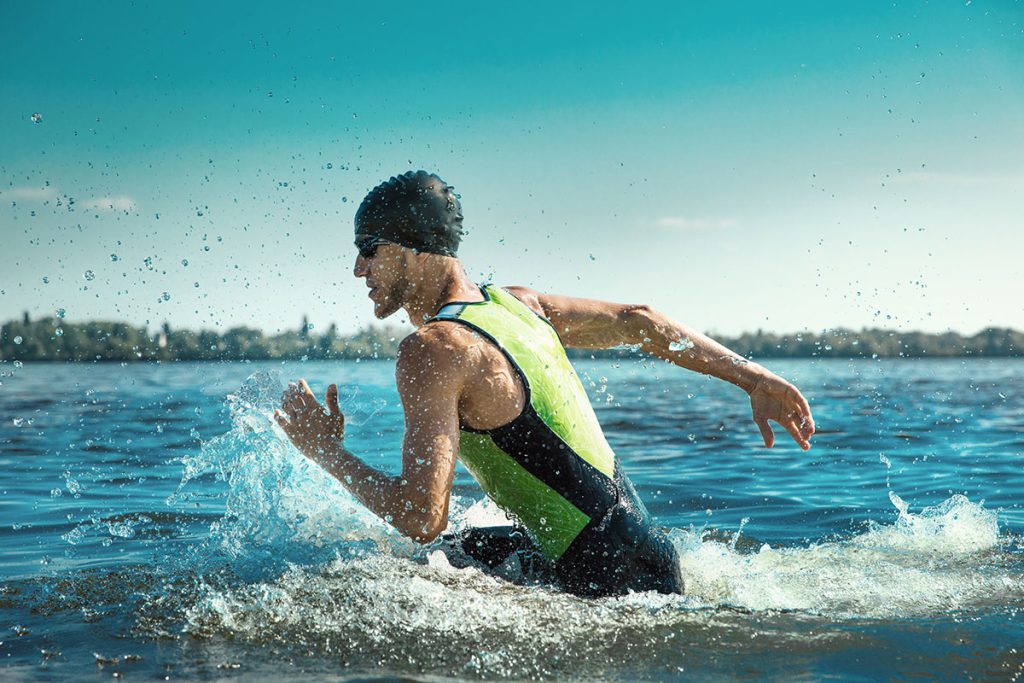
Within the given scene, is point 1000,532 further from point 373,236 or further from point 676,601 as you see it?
point 373,236

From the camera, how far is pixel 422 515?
13.0 ft

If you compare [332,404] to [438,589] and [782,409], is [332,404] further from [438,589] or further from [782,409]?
[782,409]

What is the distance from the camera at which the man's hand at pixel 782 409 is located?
185 inches

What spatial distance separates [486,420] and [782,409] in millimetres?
1527

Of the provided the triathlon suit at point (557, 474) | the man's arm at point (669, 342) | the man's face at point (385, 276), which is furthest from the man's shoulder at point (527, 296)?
the man's face at point (385, 276)

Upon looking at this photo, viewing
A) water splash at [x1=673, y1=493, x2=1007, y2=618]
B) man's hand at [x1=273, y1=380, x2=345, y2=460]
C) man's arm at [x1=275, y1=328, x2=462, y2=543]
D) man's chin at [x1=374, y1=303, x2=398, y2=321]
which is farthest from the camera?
water splash at [x1=673, y1=493, x2=1007, y2=618]

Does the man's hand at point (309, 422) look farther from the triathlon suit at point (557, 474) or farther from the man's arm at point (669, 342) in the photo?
the man's arm at point (669, 342)

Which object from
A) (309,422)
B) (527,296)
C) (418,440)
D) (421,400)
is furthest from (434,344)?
(527,296)

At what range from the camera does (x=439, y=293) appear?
4465 mm

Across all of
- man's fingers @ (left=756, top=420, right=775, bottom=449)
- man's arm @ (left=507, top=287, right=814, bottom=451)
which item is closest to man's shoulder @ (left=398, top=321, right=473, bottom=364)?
man's arm @ (left=507, top=287, right=814, bottom=451)

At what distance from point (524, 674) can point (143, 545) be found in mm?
3707

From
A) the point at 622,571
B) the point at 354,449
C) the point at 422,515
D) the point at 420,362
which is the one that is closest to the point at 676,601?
the point at 622,571

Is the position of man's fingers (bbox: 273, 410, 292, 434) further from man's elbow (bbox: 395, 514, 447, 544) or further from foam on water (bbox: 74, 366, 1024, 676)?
foam on water (bbox: 74, 366, 1024, 676)

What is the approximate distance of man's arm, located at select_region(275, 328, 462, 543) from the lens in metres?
3.93
